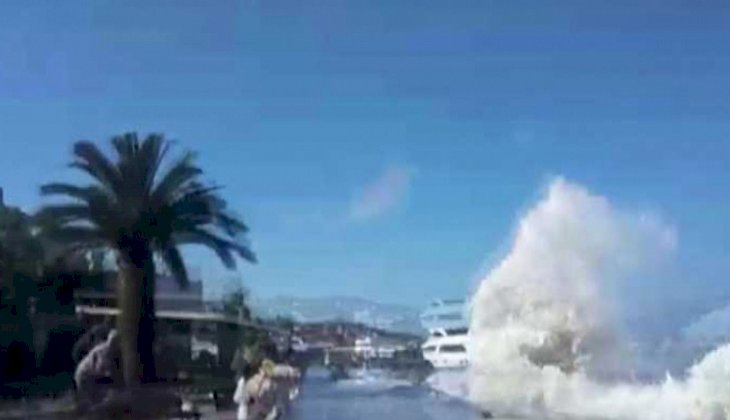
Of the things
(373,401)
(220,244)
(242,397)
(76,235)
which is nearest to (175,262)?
(220,244)

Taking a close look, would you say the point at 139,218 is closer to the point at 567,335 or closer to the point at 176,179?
the point at 176,179

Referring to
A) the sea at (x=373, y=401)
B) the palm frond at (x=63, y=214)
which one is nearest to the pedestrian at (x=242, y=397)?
the sea at (x=373, y=401)

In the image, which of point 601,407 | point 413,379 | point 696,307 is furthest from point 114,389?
point 696,307

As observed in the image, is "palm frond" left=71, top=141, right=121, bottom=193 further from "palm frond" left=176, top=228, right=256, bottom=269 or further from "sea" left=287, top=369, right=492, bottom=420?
"sea" left=287, top=369, right=492, bottom=420

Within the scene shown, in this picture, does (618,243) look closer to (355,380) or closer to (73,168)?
(355,380)

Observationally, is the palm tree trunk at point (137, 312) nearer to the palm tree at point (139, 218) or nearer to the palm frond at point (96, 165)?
the palm tree at point (139, 218)
